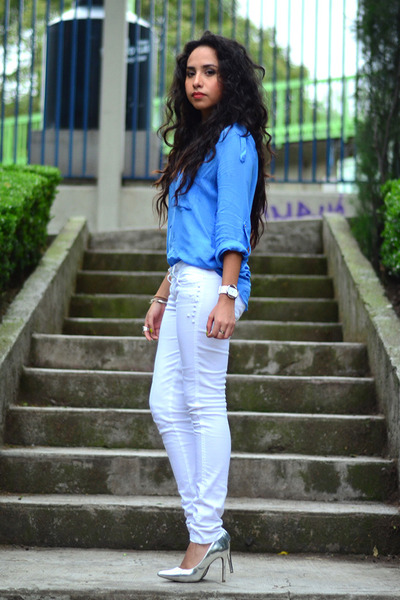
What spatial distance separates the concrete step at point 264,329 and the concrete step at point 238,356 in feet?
1.44

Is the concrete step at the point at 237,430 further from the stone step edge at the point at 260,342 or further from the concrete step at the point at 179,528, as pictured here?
the stone step edge at the point at 260,342

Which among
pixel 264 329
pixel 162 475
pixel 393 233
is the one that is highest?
pixel 393 233

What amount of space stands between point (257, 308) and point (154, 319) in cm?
242

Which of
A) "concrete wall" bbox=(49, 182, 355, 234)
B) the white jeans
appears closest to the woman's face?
the white jeans

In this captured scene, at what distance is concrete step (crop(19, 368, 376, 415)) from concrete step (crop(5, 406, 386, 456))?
227 millimetres

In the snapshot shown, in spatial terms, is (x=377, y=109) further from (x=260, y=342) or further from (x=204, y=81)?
(x=204, y=81)

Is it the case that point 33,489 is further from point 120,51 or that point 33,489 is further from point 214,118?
point 120,51

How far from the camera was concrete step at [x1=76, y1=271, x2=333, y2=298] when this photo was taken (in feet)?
19.9

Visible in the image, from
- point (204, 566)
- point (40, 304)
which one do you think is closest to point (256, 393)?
point (40, 304)

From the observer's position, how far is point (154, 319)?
338 cm

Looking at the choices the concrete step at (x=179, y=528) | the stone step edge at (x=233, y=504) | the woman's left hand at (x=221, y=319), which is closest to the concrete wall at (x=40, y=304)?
the stone step edge at (x=233, y=504)

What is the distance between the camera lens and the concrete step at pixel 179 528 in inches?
145

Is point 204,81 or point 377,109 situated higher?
point 377,109

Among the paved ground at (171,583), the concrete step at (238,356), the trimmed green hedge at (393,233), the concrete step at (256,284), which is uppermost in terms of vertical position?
the trimmed green hedge at (393,233)
